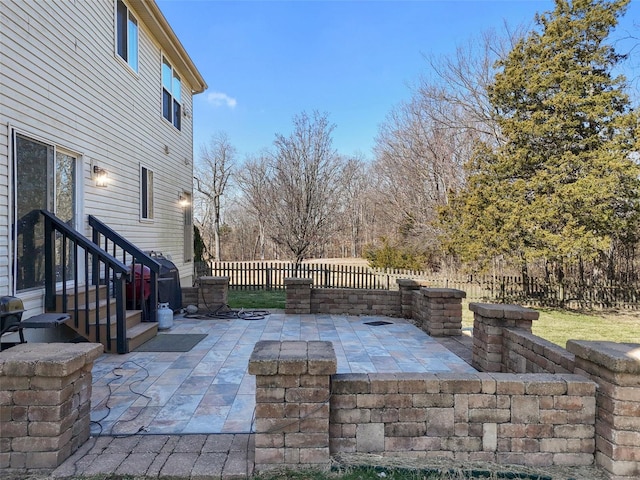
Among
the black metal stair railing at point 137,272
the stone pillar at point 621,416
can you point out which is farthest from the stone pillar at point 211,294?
the stone pillar at point 621,416

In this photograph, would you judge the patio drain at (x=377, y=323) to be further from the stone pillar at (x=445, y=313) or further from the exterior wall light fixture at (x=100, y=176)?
the exterior wall light fixture at (x=100, y=176)

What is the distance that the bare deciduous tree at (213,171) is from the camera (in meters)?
28.1

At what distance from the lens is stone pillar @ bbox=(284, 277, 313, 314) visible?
23.6 ft

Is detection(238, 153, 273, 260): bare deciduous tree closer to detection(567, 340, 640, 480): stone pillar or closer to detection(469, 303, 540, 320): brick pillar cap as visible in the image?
detection(469, 303, 540, 320): brick pillar cap

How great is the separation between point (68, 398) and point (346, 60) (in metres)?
15.5

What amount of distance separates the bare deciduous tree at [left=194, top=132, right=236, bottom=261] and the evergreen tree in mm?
21245

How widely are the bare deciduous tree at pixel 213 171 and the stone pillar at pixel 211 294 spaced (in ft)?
69.5

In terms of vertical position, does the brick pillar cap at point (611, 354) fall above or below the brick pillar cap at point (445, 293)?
above

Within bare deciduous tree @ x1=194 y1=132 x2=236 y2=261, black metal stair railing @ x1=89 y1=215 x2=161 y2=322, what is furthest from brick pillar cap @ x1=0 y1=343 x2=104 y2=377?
bare deciduous tree @ x1=194 y1=132 x2=236 y2=261

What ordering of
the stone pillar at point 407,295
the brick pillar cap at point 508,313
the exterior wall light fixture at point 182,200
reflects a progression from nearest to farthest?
the brick pillar cap at point 508,313 → the stone pillar at point 407,295 → the exterior wall light fixture at point 182,200

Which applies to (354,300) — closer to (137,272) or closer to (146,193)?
(137,272)

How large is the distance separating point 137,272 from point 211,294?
168cm

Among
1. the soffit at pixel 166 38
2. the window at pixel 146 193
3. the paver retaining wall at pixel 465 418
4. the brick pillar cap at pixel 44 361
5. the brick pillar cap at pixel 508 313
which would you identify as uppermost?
the soffit at pixel 166 38

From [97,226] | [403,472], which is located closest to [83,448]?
[403,472]
